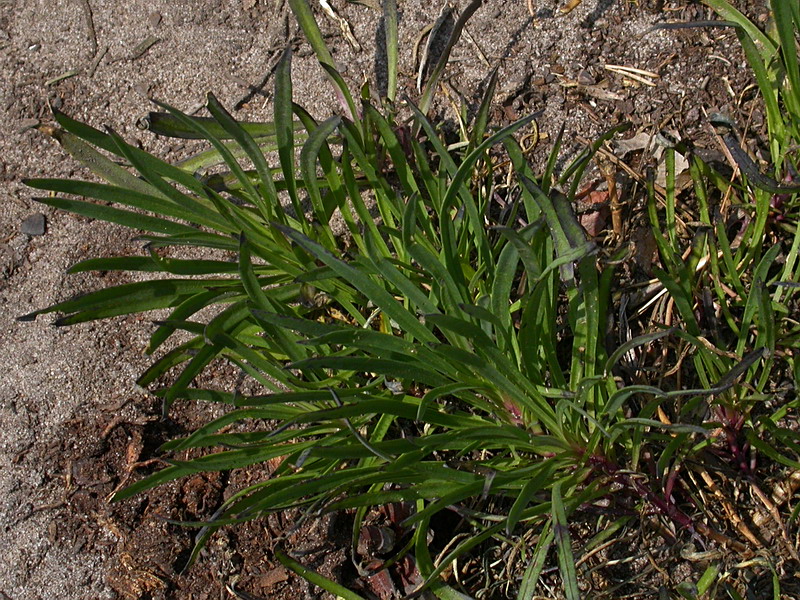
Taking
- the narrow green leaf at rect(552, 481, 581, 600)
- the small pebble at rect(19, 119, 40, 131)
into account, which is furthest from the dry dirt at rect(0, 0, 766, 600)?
the narrow green leaf at rect(552, 481, 581, 600)

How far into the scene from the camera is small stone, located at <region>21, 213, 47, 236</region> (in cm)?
175

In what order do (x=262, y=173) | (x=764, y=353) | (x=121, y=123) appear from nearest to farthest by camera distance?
(x=764, y=353)
(x=262, y=173)
(x=121, y=123)

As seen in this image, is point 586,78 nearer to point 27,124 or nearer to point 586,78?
point 586,78

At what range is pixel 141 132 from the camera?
5.98ft

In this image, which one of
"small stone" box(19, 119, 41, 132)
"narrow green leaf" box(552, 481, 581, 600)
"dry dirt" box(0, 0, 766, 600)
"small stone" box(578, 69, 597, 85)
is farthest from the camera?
"small stone" box(19, 119, 41, 132)

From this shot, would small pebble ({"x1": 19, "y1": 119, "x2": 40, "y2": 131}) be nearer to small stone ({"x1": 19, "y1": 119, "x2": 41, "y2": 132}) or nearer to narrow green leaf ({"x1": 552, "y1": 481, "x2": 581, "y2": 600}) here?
small stone ({"x1": 19, "y1": 119, "x2": 41, "y2": 132})

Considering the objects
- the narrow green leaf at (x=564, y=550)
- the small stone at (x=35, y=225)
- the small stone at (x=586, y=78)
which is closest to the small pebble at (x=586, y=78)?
the small stone at (x=586, y=78)

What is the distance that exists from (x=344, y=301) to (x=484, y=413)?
0.35 meters

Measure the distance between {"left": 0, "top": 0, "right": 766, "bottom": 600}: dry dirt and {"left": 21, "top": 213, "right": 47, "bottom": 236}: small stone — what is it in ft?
0.05

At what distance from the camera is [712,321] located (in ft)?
4.63

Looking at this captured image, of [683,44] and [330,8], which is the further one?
[330,8]

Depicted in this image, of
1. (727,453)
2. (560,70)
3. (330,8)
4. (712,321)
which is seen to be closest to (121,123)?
(330,8)

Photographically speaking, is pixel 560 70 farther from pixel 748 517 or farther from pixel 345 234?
pixel 748 517

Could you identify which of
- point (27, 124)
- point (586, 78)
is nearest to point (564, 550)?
point (586, 78)
